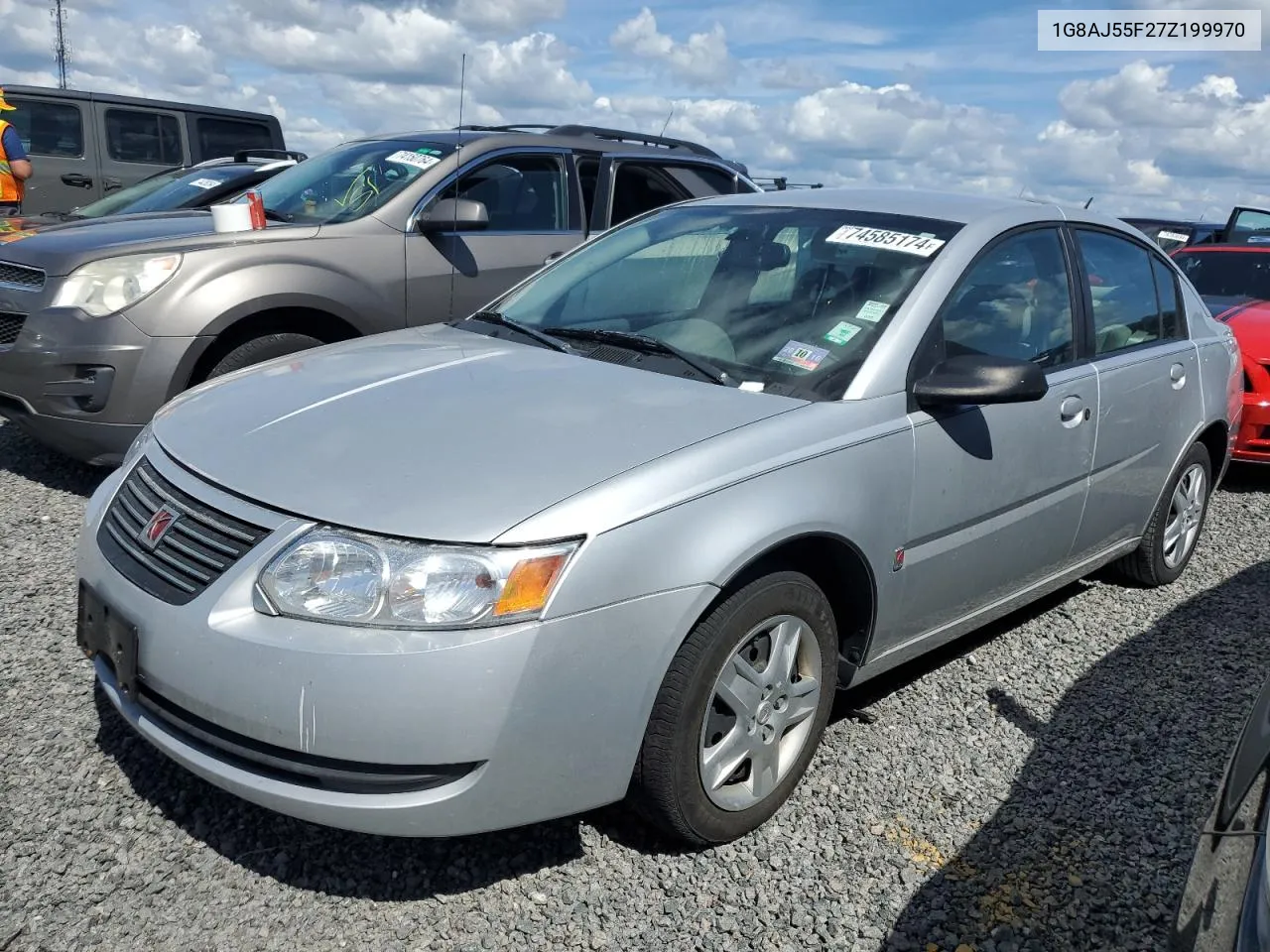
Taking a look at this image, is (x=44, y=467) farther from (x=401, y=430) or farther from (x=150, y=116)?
(x=150, y=116)

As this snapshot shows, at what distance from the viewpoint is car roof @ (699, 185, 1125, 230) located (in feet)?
11.8

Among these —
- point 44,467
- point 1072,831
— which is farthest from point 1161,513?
point 44,467

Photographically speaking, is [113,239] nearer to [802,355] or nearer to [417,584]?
[802,355]

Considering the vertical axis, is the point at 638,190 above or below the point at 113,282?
above

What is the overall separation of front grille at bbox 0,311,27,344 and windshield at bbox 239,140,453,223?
1.33 m

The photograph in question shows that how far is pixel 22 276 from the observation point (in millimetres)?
5004

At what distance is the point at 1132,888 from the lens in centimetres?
268

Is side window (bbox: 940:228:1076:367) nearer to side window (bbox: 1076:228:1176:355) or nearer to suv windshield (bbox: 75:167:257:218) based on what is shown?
side window (bbox: 1076:228:1176:355)

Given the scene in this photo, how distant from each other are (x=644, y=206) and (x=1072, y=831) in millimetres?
4655

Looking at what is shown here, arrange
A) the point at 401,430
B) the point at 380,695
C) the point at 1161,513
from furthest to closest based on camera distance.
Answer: the point at 1161,513, the point at 401,430, the point at 380,695

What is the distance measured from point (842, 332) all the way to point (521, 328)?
1083mm

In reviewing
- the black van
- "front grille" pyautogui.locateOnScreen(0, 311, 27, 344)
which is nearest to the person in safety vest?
the black van

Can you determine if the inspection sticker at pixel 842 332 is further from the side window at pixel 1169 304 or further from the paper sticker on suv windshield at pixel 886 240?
the side window at pixel 1169 304

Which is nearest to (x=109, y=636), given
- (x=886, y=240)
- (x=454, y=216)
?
(x=886, y=240)
